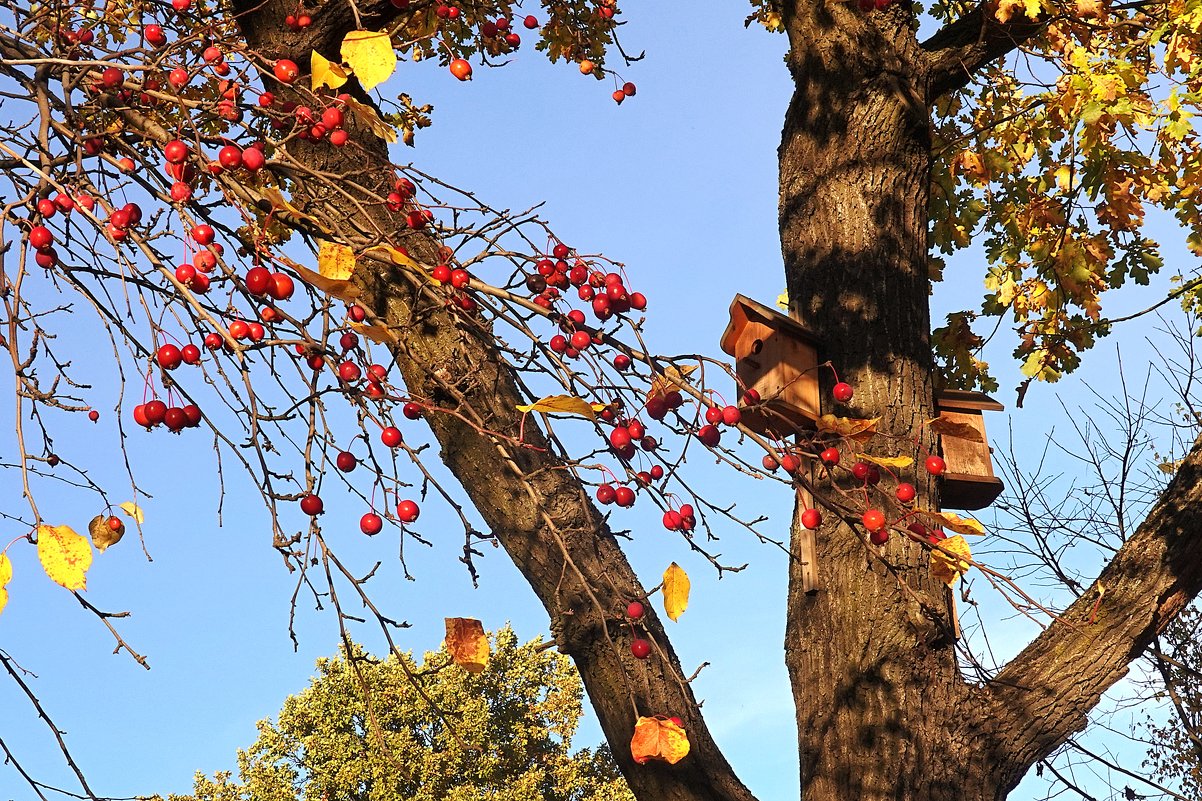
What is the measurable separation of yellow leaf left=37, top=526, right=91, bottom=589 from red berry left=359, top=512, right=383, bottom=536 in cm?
46

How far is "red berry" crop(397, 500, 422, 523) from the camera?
194cm

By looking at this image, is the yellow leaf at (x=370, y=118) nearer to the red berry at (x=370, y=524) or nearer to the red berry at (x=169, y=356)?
the red berry at (x=169, y=356)

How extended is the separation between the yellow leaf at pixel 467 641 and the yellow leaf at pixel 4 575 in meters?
0.80

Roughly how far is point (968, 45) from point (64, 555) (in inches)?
138

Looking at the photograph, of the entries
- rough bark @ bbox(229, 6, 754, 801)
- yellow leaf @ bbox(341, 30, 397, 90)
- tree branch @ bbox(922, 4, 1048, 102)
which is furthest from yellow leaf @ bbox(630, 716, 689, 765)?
tree branch @ bbox(922, 4, 1048, 102)

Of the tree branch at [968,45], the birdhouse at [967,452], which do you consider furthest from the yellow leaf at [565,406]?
the tree branch at [968,45]

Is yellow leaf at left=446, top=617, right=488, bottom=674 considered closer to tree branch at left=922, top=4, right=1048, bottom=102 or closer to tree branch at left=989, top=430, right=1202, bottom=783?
tree branch at left=989, top=430, right=1202, bottom=783

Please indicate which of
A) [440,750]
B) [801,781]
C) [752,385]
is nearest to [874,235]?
[752,385]

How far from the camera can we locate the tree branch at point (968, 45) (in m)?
3.85

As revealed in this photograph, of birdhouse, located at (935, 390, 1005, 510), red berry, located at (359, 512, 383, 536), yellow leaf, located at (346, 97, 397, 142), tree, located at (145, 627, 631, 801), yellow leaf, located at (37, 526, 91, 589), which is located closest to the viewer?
yellow leaf, located at (37, 526, 91, 589)

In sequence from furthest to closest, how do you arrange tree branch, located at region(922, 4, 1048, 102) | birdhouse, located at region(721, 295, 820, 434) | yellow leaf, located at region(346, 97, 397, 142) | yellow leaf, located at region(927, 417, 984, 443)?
tree branch, located at region(922, 4, 1048, 102)
birdhouse, located at region(721, 295, 820, 434)
yellow leaf, located at region(927, 417, 984, 443)
yellow leaf, located at region(346, 97, 397, 142)

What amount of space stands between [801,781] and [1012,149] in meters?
3.55

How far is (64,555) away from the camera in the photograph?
1628mm

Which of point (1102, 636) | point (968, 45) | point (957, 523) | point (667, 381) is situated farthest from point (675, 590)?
point (968, 45)
